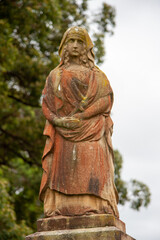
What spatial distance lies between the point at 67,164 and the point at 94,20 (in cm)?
1233

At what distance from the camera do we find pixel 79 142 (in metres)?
8.41

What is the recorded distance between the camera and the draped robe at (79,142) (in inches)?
323

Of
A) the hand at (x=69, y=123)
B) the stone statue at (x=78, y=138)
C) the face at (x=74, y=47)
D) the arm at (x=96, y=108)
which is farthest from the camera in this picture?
the face at (x=74, y=47)

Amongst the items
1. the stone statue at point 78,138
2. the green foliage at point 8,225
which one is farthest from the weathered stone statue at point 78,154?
the green foliage at point 8,225

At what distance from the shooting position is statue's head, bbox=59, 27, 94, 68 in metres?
8.91

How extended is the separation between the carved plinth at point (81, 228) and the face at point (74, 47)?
2.64 meters

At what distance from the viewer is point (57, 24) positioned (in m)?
Result: 16.4

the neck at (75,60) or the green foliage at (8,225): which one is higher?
the neck at (75,60)

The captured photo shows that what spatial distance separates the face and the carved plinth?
8.68 ft

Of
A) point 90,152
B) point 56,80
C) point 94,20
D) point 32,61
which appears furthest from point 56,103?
point 94,20

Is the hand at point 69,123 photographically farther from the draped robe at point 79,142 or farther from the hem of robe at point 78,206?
the hem of robe at point 78,206

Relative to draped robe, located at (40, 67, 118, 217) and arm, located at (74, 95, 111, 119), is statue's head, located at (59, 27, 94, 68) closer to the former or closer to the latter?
draped robe, located at (40, 67, 118, 217)

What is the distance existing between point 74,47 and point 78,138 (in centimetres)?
153

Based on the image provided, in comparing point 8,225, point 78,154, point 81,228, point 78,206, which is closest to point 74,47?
point 78,154
